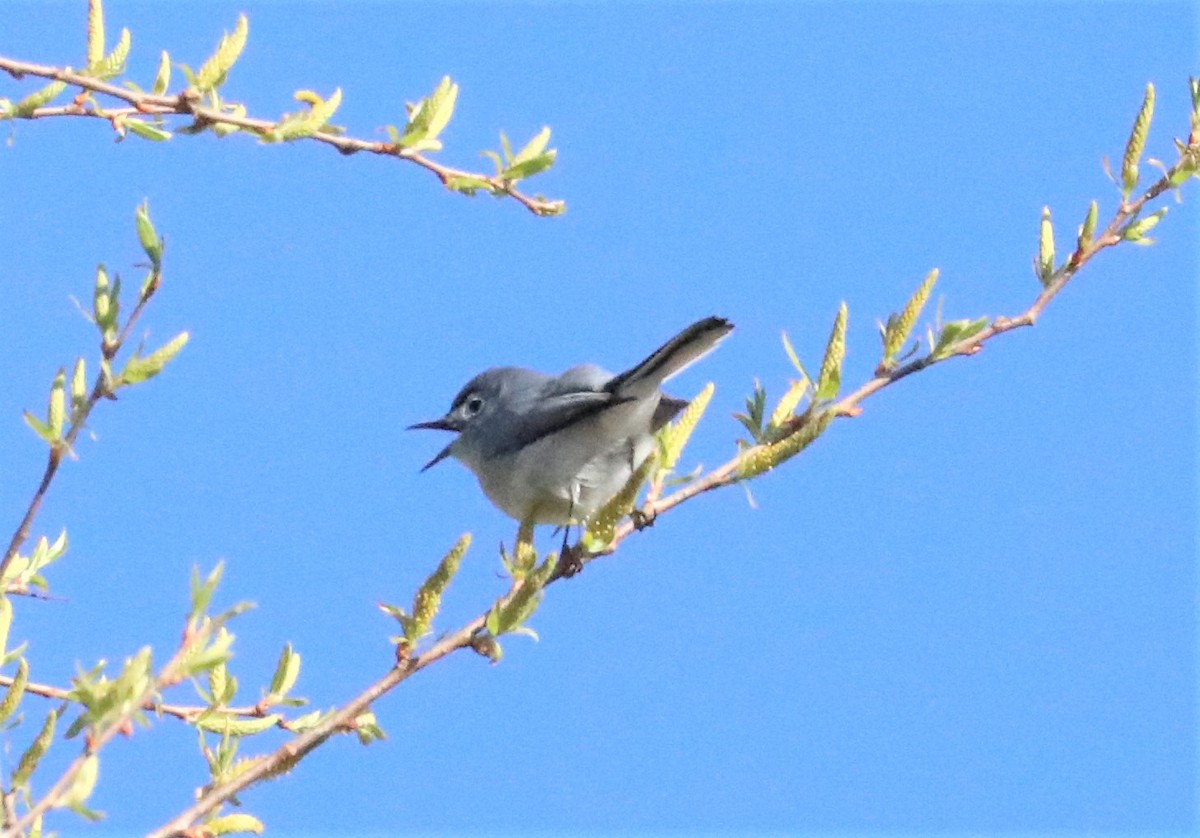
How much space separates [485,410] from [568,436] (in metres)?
1.03

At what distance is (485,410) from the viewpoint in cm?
589

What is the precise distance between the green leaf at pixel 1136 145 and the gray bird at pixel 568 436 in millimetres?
1279

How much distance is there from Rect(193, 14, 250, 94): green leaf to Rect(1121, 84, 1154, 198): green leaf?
169 centimetres

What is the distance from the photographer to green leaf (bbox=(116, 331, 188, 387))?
217 centimetres

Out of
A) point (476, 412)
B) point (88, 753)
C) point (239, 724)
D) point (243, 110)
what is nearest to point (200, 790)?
point (239, 724)

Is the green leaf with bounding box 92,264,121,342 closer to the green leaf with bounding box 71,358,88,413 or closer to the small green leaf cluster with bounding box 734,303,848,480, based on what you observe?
the green leaf with bounding box 71,358,88,413

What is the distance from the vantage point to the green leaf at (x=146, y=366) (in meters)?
2.17

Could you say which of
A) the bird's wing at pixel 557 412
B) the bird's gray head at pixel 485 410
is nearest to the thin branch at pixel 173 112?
the bird's wing at pixel 557 412

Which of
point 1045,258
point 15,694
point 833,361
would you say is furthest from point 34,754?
point 1045,258

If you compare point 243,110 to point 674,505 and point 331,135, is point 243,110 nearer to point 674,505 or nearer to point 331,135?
point 331,135

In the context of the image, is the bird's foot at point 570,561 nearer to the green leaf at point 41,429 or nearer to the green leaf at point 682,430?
the green leaf at point 682,430

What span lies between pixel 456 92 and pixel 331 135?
0.29m

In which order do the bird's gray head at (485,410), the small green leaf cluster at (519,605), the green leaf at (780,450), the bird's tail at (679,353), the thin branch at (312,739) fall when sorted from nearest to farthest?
the thin branch at (312,739)
the small green leaf cluster at (519,605)
the green leaf at (780,450)
the bird's tail at (679,353)
the bird's gray head at (485,410)

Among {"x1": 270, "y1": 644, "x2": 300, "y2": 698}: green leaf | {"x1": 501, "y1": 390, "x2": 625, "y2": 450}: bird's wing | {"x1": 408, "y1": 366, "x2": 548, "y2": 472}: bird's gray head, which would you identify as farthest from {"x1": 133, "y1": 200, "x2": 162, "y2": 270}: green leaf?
{"x1": 408, "y1": 366, "x2": 548, "y2": 472}: bird's gray head
